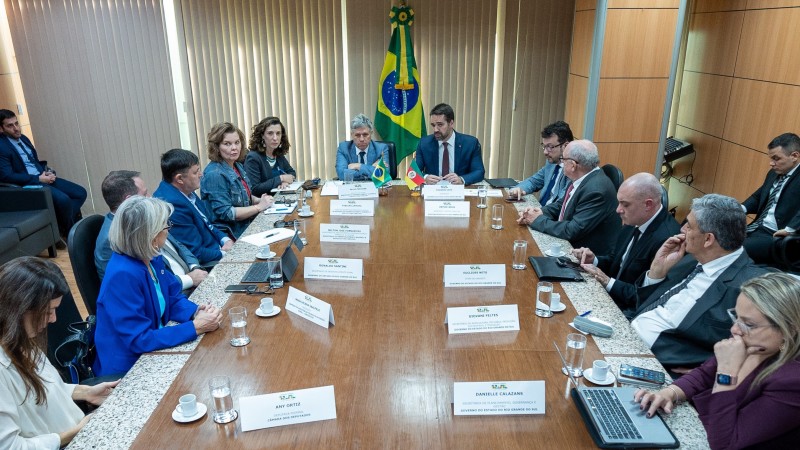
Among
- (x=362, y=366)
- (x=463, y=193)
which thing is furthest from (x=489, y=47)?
(x=362, y=366)

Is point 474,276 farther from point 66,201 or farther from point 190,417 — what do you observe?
point 66,201

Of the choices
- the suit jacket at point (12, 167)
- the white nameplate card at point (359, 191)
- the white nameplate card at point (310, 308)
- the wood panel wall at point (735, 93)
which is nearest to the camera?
the white nameplate card at point (310, 308)

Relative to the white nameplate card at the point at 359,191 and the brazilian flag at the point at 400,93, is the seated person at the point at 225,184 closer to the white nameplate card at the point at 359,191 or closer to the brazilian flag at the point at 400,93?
the white nameplate card at the point at 359,191

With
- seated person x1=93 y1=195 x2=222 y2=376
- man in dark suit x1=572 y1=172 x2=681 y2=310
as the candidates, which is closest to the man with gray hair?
man in dark suit x1=572 y1=172 x2=681 y2=310

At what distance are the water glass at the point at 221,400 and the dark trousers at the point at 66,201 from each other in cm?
466

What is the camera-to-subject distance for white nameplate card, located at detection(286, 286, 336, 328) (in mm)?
2074

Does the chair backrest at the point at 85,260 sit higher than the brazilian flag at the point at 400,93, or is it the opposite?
the brazilian flag at the point at 400,93

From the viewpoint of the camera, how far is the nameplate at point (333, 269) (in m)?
2.49

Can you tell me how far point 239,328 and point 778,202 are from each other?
3995 mm

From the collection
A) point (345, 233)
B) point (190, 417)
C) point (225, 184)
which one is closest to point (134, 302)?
point (190, 417)

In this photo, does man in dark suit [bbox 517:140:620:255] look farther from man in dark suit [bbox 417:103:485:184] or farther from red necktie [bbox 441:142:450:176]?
red necktie [bbox 441:142:450:176]

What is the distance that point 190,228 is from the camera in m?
3.21

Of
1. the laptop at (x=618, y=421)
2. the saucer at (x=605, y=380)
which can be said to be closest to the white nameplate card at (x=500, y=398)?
the laptop at (x=618, y=421)

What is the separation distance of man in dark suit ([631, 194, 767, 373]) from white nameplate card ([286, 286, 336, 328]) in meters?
1.24
